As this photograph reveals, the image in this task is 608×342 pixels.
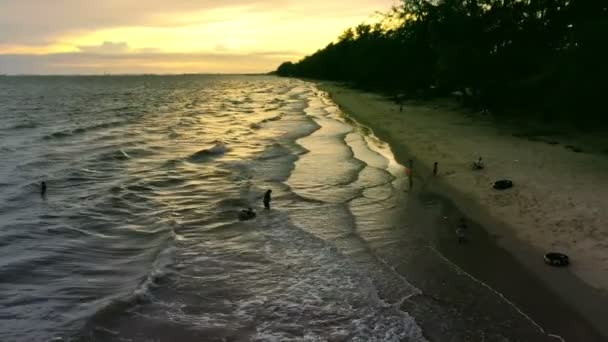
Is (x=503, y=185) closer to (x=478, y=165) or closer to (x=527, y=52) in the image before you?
(x=478, y=165)

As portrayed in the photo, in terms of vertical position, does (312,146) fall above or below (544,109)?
below

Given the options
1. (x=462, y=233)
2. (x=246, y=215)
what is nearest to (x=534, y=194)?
(x=462, y=233)

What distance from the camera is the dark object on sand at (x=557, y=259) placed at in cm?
1131

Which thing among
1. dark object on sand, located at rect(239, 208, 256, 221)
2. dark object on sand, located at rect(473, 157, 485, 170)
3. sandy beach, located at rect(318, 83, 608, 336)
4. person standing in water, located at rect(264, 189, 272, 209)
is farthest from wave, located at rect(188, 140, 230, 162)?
dark object on sand, located at rect(473, 157, 485, 170)

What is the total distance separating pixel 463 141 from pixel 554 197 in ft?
39.8

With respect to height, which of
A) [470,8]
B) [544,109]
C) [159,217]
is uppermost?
[470,8]

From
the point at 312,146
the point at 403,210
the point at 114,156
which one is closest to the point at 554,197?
the point at 403,210

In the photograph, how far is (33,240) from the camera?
47.5 feet

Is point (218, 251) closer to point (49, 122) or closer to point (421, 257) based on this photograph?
point (421, 257)

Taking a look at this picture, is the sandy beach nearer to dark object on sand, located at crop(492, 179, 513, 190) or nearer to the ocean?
dark object on sand, located at crop(492, 179, 513, 190)

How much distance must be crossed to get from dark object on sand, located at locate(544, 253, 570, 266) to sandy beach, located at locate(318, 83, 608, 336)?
0.42ft

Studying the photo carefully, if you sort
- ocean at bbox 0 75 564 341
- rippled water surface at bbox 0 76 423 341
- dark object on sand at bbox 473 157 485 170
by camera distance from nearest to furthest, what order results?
ocean at bbox 0 75 564 341 → rippled water surface at bbox 0 76 423 341 → dark object on sand at bbox 473 157 485 170

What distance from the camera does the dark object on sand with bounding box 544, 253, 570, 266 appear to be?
445 inches

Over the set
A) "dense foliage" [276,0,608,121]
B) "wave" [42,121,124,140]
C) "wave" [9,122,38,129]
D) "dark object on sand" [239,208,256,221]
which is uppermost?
"dense foliage" [276,0,608,121]
